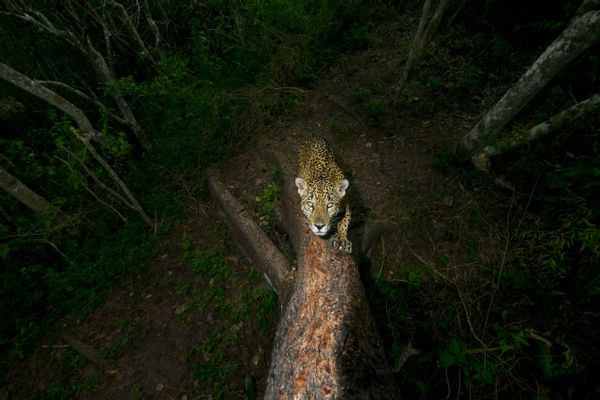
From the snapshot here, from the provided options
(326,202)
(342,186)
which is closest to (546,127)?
(342,186)

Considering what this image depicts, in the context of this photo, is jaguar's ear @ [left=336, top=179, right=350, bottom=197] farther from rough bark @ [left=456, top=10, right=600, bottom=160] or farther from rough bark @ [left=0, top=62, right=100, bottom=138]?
rough bark @ [left=0, top=62, right=100, bottom=138]

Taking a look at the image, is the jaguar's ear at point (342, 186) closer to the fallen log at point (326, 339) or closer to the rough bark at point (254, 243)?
the fallen log at point (326, 339)

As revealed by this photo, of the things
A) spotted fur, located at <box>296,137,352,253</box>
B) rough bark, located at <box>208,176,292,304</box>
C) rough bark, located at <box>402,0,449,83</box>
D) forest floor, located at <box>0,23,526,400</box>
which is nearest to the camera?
spotted fur, located at <box>296,137,352,253</box>

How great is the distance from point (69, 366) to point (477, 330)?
6.57 meters

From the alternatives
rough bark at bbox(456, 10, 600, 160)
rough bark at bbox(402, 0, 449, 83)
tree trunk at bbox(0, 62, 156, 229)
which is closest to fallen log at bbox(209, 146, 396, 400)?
rough bark at bbox(456, 10, 600, 160)

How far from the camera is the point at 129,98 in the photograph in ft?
33.9

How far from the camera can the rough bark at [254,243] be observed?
4.12 m

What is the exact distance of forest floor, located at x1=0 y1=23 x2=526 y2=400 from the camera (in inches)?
154

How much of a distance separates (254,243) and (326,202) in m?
1.83

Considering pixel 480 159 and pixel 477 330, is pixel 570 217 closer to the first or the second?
pixel 480 159

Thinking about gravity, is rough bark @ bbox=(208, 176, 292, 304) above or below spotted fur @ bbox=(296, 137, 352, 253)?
below

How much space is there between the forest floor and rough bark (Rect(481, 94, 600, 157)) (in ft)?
1.87

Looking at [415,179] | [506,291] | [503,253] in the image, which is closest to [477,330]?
[506,291]

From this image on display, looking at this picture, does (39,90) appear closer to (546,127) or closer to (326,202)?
(326,202)
